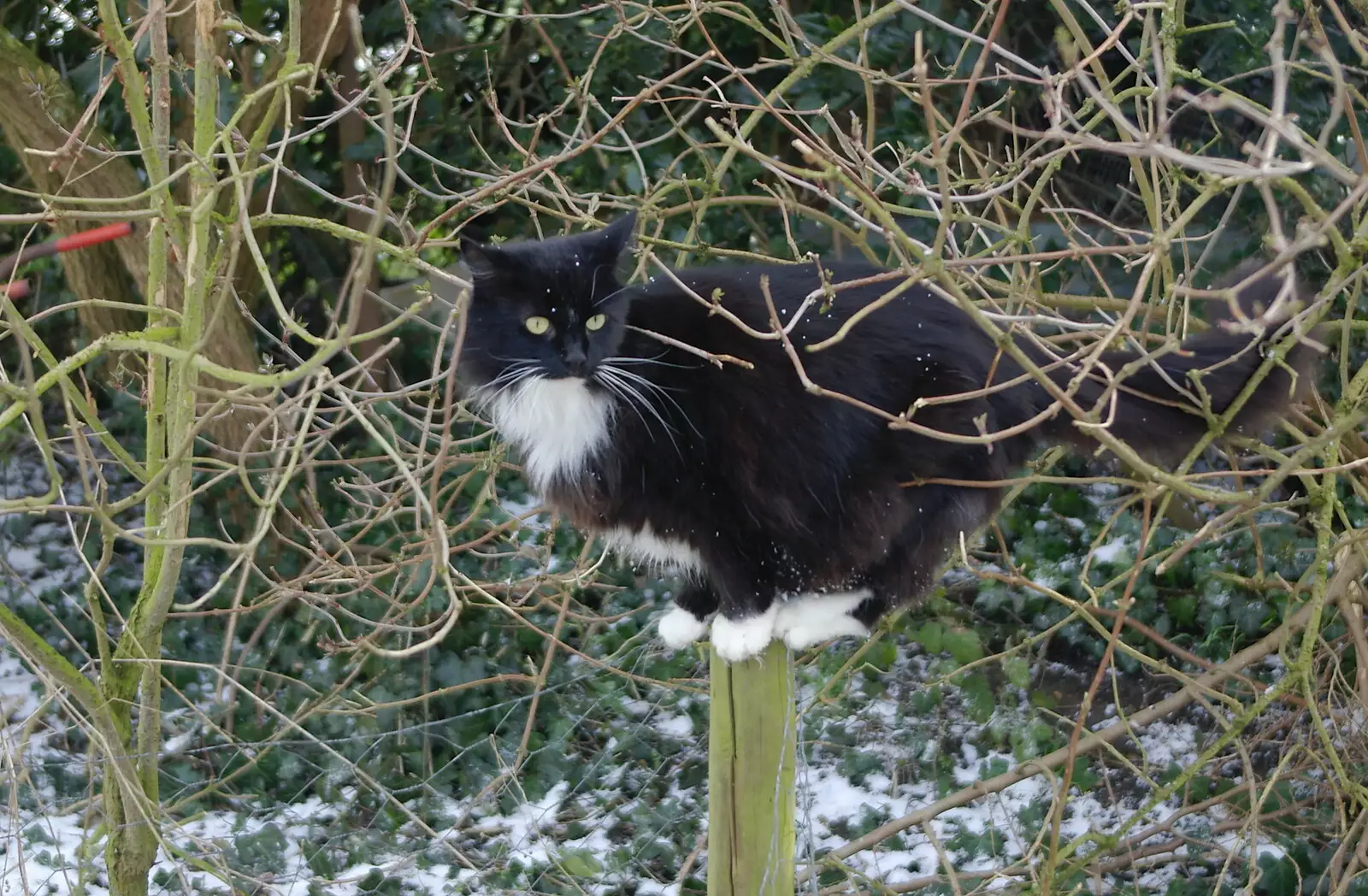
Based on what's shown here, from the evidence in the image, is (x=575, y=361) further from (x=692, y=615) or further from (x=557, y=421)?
(x=692, y=615)

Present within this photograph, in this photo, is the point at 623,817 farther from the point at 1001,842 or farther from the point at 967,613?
the point at 967,613

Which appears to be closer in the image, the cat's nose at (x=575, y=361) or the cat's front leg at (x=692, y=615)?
the cat's nose at (x=575, y=361)

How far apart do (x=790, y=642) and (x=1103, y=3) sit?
2994 millimetres

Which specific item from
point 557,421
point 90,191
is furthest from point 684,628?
point 90,191

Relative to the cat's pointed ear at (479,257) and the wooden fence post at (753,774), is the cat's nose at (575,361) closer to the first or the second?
the cat's pointed ear at (479,257)

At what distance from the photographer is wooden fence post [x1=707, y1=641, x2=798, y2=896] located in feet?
7.63

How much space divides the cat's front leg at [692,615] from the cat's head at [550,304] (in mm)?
677

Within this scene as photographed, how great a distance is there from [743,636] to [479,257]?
85cm

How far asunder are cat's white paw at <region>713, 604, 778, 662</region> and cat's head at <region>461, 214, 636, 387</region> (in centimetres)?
54

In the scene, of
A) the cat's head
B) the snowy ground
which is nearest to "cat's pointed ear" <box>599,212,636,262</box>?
the cat's head

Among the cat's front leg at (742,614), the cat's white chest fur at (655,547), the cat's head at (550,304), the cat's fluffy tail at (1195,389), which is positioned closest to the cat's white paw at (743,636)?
the cat's front leg at (742,614)

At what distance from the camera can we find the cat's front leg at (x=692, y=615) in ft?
9.09

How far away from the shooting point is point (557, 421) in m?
2.37

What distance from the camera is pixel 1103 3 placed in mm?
4375
